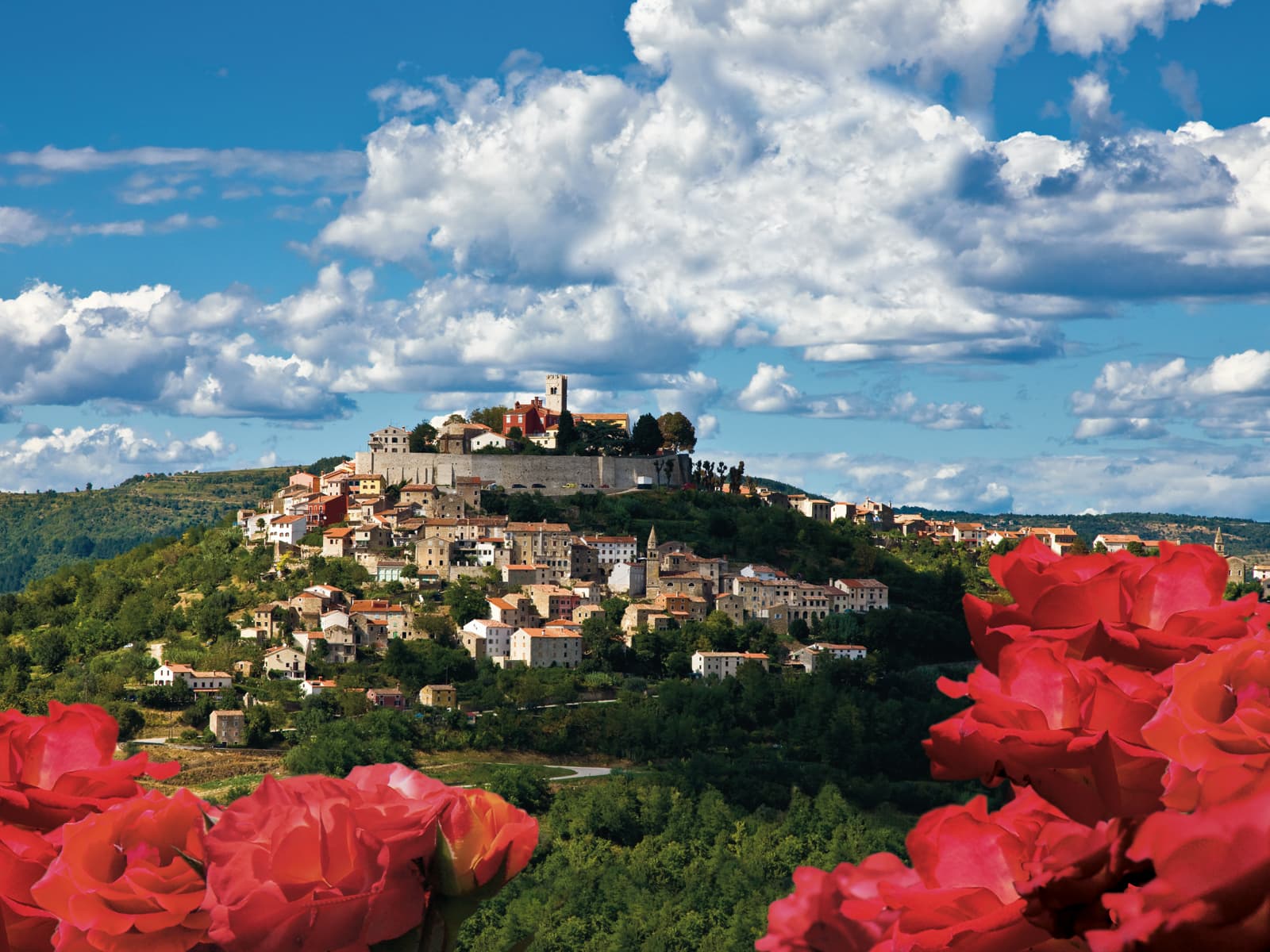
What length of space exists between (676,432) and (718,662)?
18.7 metres

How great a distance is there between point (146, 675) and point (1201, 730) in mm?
47238

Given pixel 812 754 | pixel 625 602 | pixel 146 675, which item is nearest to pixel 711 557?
pixel 625 602

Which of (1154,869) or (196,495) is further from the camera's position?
(196,495)

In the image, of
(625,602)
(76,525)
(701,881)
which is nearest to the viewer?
(701,881)

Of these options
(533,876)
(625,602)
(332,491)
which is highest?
(332,491)

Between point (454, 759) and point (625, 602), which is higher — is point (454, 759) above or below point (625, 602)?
below

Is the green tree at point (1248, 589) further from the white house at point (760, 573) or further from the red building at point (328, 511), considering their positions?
the red building at point (328, 511)

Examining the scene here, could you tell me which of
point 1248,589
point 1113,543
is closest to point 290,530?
point 1113,543

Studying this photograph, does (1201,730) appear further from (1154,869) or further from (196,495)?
(196,495)

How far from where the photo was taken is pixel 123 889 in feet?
5.03

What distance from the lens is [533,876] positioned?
30031 mm

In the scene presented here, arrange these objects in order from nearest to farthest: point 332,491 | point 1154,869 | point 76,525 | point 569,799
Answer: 1. point 1154,869
2. point 569,799
3. point 332,491
4. point 76,525

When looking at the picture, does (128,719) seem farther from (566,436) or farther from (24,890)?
(24,890)

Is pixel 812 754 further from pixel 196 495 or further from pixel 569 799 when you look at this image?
pixel 196 495
